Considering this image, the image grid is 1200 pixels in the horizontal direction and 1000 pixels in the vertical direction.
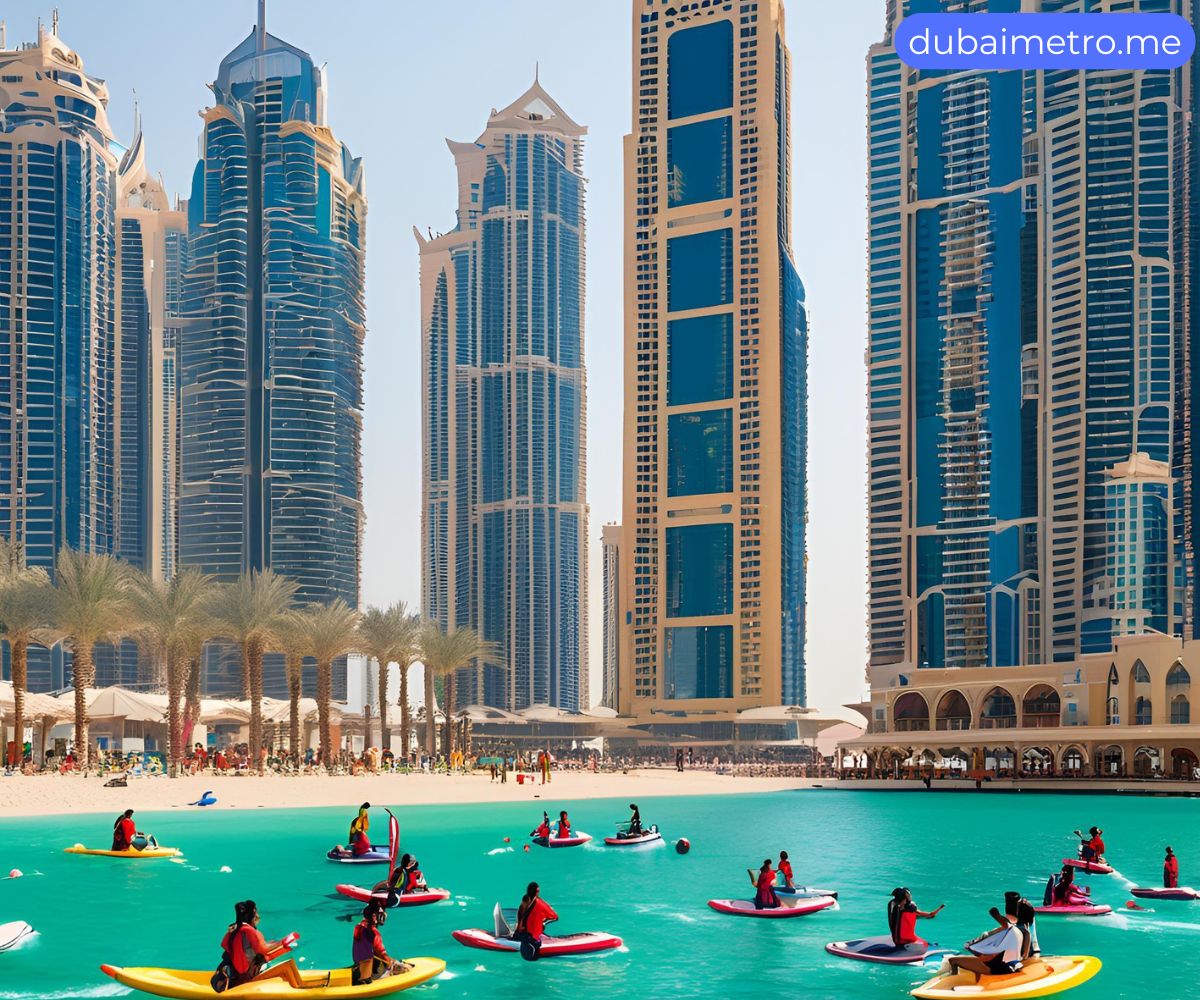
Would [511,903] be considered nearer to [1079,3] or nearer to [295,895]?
[295,895]

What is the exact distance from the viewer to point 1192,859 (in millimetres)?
52469

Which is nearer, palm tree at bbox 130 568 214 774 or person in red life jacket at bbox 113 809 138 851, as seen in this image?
person in red life jacket at bbox 113 809 138 851

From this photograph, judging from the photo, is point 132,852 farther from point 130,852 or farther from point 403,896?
point 403,896

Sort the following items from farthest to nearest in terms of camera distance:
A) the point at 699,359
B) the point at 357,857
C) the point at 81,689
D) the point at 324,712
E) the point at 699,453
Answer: the point at 699,453 → the point at 699,359 → the point at 324,712 → the point at 81,689 → the point at 357,857

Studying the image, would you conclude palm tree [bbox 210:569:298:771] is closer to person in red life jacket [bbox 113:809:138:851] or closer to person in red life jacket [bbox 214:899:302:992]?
person in red life jacket [bbox 113:809:138:851]

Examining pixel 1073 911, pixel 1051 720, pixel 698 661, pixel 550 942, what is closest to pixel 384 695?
pixel 1051 720

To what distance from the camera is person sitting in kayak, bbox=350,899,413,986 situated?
1086 inches

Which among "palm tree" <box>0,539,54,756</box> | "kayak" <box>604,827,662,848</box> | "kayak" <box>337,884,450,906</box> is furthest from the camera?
"palm tree" <box>0,539,54,756</box>

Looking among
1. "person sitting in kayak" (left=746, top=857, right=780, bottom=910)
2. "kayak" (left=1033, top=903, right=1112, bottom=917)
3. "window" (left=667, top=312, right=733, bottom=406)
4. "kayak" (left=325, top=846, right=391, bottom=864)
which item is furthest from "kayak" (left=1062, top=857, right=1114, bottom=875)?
"window" (left=667, top=312, right=733, bottom=406)

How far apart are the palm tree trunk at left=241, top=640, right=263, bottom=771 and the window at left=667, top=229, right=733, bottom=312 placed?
4747 inches

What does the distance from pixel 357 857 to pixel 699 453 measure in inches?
5942

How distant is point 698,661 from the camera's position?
192 meters

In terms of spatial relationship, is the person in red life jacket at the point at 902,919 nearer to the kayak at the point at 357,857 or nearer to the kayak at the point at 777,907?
the kayak at the point at 777,907

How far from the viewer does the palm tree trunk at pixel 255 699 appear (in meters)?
80.6
